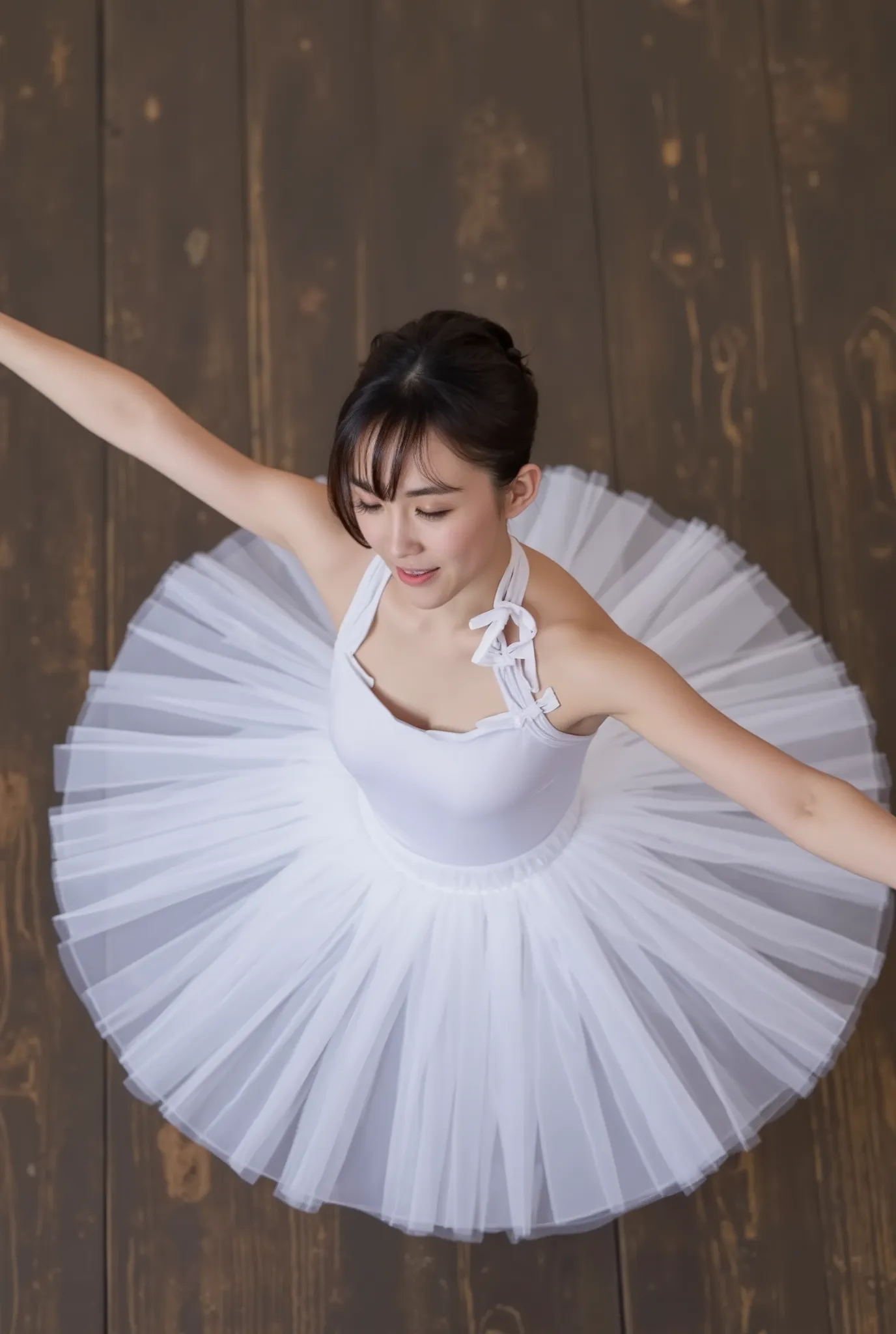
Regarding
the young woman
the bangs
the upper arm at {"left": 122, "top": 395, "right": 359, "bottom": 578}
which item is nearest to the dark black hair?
the bangs

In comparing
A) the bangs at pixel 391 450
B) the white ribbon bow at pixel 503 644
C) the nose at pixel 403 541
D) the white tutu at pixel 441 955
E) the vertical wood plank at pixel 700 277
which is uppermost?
the vertical wood plank at pixel 700 277

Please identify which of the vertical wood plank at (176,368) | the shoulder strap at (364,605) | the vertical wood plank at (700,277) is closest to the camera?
the shoulder strap at (364,605)

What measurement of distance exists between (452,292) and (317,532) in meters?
0.78

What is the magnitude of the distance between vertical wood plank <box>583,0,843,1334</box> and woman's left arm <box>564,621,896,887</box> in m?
0.78

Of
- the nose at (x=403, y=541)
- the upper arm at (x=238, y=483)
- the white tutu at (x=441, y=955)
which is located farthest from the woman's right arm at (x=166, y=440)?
the white tutu at (x=441, y=955)

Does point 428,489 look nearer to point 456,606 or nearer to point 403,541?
point 403,541

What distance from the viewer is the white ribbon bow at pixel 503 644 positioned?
1.10 metres

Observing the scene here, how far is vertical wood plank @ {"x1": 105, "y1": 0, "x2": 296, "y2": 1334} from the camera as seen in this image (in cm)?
152

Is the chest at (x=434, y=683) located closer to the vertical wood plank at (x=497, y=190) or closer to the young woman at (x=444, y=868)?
the young woman at (x=444, y=868)

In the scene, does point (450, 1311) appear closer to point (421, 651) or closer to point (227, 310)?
point (421, 651)

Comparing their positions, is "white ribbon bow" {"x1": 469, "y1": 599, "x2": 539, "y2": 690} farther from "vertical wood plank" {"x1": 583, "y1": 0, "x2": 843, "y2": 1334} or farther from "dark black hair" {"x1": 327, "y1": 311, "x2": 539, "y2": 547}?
"vertical wood plank" {"x1": 583, "y1": 0, "x2": 843, "y2": 1334}

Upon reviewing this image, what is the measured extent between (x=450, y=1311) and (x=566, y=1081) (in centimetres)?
36

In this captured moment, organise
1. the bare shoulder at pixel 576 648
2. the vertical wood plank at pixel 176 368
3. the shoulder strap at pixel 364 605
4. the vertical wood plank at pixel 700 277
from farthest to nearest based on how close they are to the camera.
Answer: the vertical wood plank at pixel 700 277
the vertical wood plank at pixel 176 368
the shoulder strap at pixel 364 605
the bare shoulder at pixel 576 648

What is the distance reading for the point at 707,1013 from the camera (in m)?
1.38
